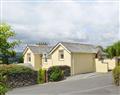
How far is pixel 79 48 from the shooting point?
41.8 meters

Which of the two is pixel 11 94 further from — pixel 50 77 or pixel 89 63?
pixel 89 63

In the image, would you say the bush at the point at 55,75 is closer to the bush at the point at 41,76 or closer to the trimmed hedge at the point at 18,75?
the bush at the point at 41,76

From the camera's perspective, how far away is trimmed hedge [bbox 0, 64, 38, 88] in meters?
28.5

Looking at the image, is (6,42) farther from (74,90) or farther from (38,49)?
(38,49)

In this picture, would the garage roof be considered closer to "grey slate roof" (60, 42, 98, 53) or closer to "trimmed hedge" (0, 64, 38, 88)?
"grey slate roof" (60, 42, 98, 53)

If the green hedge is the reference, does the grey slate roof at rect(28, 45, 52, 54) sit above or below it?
above

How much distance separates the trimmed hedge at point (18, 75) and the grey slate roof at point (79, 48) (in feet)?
32.6

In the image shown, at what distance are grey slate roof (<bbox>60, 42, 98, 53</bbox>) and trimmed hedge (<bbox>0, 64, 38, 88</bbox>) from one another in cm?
994

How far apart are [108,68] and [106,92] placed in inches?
909

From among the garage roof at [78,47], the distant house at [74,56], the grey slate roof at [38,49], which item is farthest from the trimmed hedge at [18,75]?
the grey slate roof at [38,49]

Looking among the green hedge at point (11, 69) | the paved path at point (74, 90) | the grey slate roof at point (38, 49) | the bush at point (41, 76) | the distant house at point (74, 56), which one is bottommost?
the paved path at point (74, 90)

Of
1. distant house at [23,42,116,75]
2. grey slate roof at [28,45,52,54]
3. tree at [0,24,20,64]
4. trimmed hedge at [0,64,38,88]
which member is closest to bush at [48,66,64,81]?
trimmed hedge at [0,64,38,88]

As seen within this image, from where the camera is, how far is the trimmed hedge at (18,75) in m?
28.5

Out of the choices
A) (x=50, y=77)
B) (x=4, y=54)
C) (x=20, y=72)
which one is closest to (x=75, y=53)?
(x=50, y=77)
